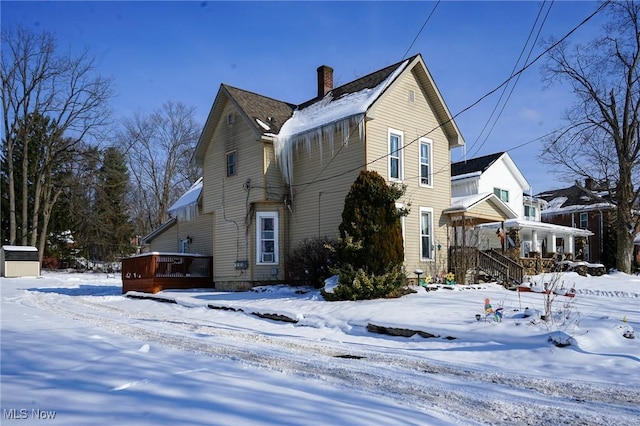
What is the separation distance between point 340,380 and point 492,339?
157 inches

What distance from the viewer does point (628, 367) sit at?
712 cm

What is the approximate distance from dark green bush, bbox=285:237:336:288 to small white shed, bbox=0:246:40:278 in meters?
26.8

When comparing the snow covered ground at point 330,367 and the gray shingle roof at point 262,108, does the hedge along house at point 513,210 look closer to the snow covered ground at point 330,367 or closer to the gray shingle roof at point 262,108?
the gray shingle roof at point 262,108

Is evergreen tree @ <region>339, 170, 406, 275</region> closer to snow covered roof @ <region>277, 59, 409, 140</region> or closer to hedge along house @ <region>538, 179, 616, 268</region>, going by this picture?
snow covered roof @ <region>277, 59, 409, 140</region>

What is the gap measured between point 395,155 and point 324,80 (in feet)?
21.6

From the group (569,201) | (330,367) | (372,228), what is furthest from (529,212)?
(330,367)

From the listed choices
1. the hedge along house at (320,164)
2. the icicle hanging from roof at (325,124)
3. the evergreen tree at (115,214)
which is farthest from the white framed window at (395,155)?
the evergreen tree at (115,214)

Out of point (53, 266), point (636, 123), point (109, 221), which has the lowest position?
point (53, 266)

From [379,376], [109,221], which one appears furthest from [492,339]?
[109,221]

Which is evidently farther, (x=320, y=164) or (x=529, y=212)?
(x=529, y=212)

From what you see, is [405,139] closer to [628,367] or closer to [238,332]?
[238,332]

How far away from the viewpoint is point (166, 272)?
21.0 meters

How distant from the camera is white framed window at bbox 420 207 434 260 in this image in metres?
18.6

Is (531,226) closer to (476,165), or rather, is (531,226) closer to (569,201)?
(476,165)
